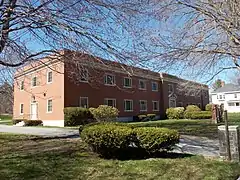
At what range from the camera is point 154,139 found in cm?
779

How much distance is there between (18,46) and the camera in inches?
408

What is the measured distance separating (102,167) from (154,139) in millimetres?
1679

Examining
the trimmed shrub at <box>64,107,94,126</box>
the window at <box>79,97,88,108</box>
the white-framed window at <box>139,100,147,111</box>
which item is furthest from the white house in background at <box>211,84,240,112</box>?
the trimmed shrub at <box>64,107,94,126</box>

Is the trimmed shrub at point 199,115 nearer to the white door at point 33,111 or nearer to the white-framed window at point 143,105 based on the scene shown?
the white-framed window at point 143,105

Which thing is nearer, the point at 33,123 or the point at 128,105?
the point at 33,123

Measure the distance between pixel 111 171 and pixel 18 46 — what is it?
619 cm

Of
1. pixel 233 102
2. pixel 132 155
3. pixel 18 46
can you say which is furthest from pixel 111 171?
pixel 233 102

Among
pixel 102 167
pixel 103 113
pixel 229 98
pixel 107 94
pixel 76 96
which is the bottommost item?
pixel 102 167

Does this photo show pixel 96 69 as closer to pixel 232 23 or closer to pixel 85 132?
pixel 85 132

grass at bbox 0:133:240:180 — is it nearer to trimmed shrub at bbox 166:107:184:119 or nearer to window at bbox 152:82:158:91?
trimmed shrub at bbox 166:107:184:119

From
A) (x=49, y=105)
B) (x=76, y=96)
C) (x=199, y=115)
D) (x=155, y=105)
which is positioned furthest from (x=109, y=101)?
(x=199, y=115)

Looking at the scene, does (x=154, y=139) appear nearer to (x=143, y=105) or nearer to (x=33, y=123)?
(x=33, y=123)

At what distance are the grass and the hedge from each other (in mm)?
343

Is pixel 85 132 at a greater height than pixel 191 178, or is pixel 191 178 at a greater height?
pixel 85 132
